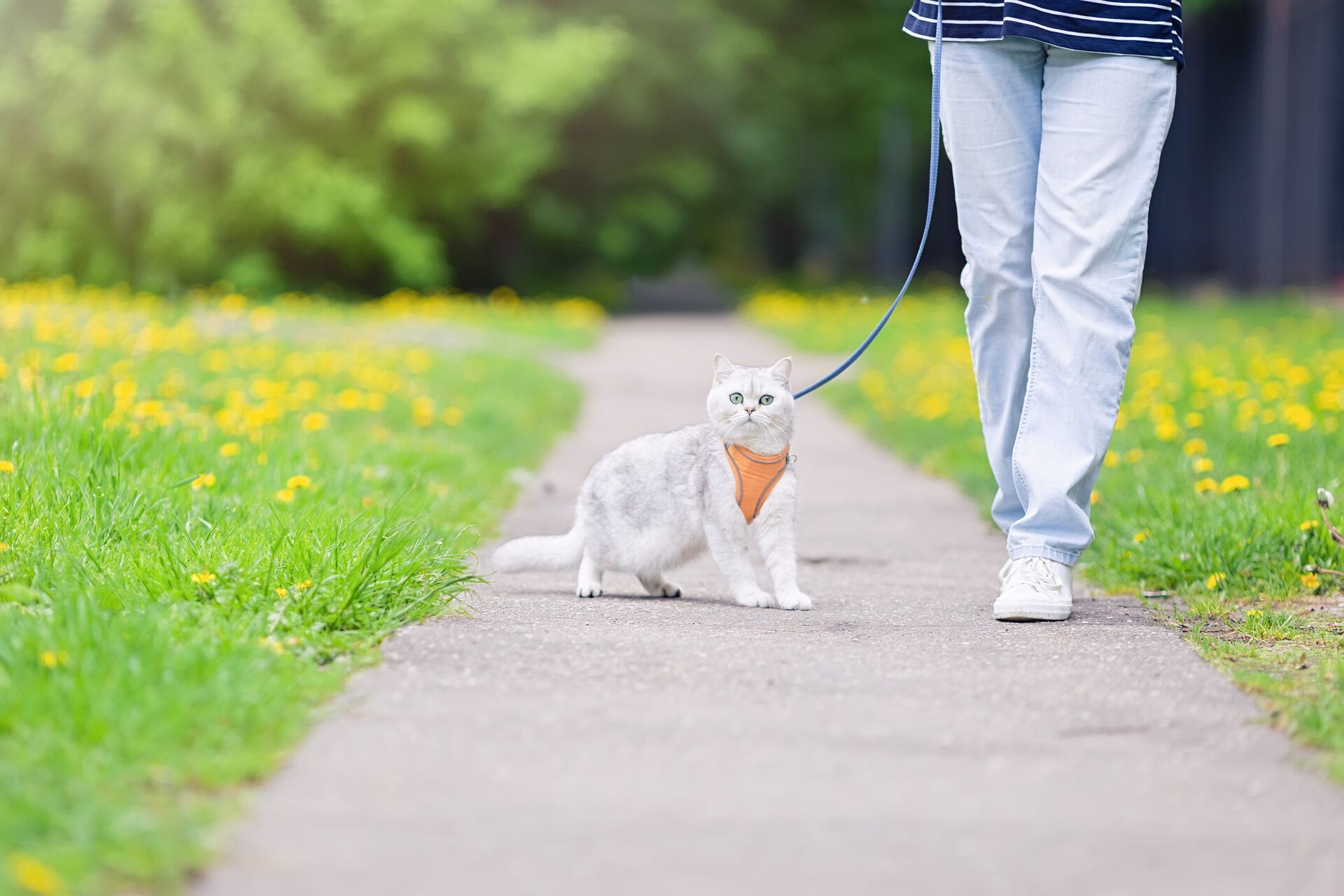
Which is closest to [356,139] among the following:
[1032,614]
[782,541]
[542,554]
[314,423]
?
[314,423]

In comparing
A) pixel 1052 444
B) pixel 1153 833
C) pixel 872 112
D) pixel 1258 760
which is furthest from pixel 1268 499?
pixel 872 112

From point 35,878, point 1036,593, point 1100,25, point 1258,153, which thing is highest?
point 1100,25

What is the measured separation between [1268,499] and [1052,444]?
95 centimetres

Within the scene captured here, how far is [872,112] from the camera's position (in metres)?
29.6

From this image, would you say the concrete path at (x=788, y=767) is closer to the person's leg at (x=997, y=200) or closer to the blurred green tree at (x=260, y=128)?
the person's leg at (x=997, y=200)

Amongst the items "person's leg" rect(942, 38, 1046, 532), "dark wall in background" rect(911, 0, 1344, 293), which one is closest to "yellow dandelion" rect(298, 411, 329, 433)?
"person's leg" rect(942, 38, 1046, 532)

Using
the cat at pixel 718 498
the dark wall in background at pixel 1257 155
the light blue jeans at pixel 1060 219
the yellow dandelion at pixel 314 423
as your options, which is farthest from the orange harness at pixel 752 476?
the dark wall in background at pixel 1257 155

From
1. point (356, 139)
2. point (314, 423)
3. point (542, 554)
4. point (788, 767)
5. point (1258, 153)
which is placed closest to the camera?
point (788, 767)

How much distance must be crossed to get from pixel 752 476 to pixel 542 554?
663mm

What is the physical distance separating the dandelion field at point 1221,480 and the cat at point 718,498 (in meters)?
0.98

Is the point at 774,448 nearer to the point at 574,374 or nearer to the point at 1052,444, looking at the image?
the point at 1052,444

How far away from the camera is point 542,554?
155 inches

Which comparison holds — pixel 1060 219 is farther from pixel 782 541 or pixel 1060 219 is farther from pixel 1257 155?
pixel 1257 155

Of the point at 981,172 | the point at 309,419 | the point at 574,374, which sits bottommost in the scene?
the point at 574,374
